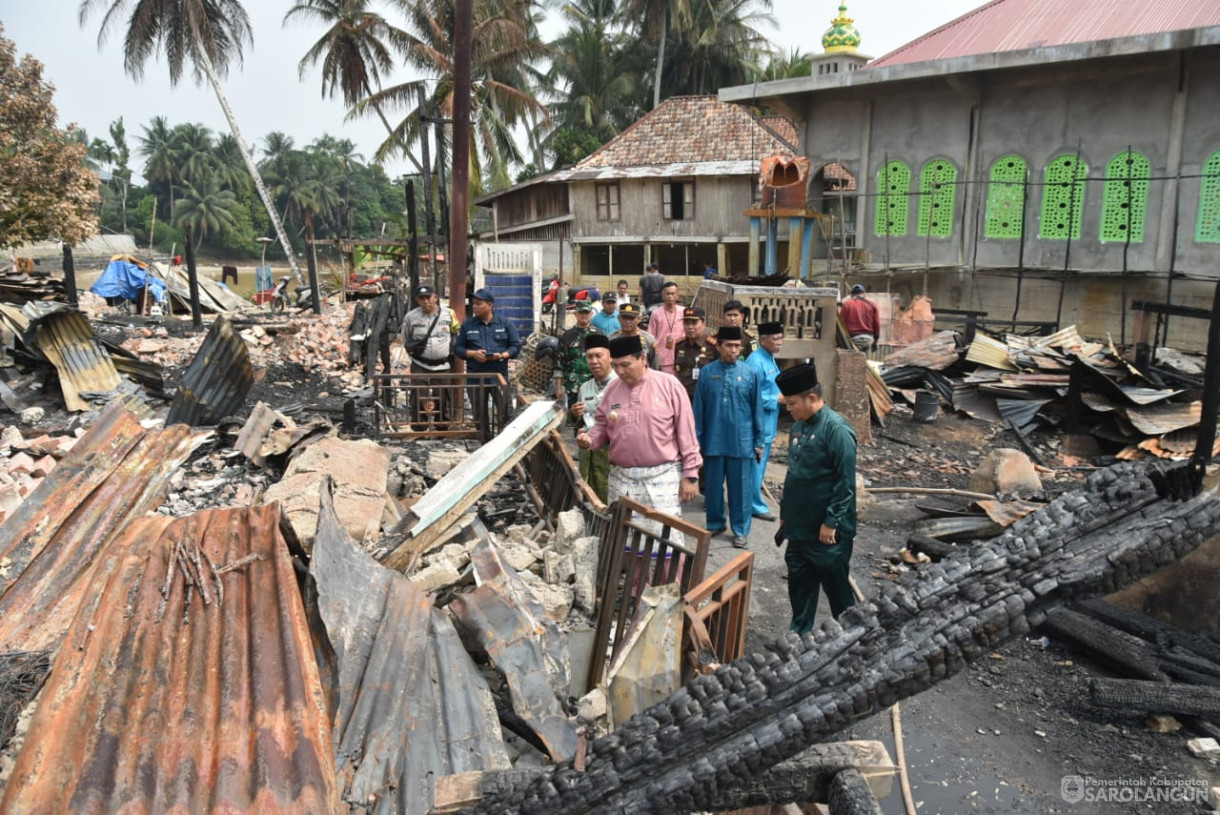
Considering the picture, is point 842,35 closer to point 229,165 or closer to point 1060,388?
point 1060,388

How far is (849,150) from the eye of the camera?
1742cm

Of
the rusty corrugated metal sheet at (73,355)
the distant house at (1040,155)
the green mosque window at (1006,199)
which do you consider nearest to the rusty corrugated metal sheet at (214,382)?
the rusty corrugated metal sheet at (73,355)

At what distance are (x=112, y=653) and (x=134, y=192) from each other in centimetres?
7755

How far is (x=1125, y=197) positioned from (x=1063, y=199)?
99 cm

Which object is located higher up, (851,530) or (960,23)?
(960,23)

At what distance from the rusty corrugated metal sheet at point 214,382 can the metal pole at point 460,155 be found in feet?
8.48

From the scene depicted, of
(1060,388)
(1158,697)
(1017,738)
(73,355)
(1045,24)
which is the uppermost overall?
(1045,24)

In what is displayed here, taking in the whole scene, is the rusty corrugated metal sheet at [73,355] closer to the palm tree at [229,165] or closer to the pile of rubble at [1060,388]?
the pile of rubble at [1060,388]

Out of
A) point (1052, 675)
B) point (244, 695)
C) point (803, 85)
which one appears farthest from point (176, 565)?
point (803, 85)

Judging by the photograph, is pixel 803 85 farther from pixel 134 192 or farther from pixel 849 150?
pixel 134 192

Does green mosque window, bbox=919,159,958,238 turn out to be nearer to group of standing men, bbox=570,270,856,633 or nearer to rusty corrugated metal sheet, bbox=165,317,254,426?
group of standing men, bbox=570,270,856,633

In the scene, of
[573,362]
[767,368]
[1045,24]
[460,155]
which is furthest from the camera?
[1045,24]

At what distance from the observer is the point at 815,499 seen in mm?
4332

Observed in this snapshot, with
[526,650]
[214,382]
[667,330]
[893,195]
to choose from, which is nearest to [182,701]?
[526,650]
